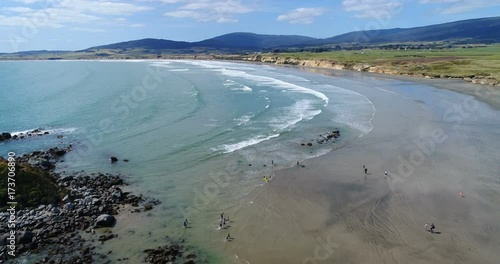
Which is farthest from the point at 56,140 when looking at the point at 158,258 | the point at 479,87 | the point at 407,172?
the point at 479,87

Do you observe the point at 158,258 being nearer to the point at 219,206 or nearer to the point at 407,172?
the point at 219,206

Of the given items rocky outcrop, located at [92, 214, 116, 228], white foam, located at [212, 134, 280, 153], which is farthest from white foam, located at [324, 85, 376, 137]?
rocky outcrop, located at [92, 214, 116, 228]

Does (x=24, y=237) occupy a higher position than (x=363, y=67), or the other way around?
(x=363, y=67)

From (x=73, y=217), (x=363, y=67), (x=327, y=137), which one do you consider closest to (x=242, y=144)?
(x=327, y=137)

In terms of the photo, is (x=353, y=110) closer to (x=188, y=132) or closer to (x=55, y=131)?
(x=188, y=132)

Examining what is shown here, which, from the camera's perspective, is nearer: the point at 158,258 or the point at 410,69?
the point at 158,258
